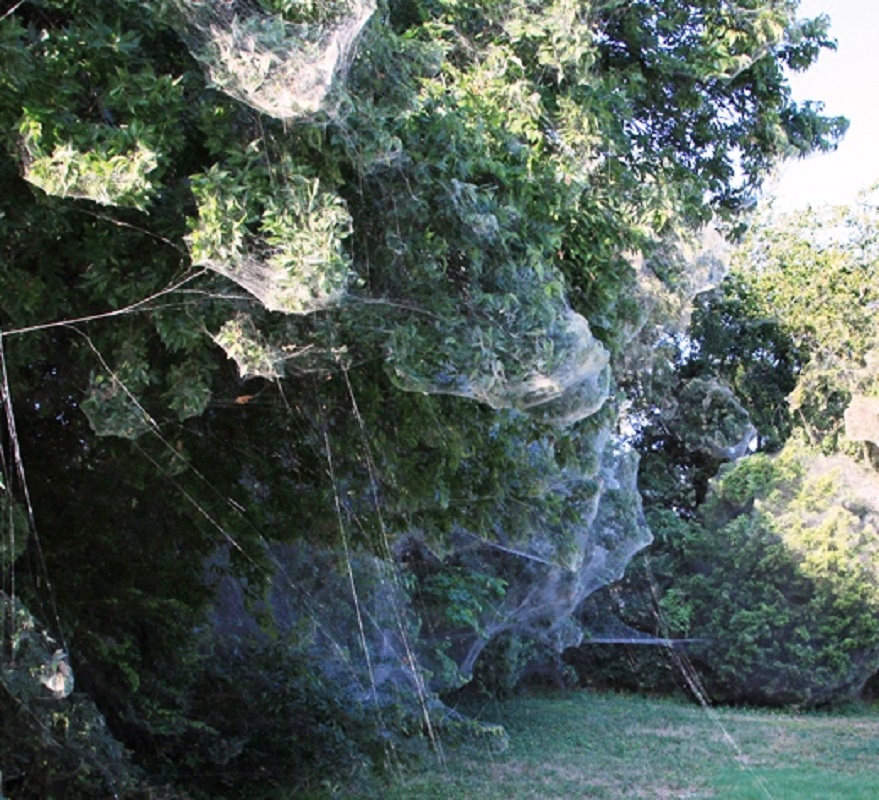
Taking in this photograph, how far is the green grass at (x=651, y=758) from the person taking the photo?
9.23 metres

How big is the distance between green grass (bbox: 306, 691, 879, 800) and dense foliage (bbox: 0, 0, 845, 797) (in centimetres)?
160

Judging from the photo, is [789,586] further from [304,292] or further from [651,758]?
[304,292]

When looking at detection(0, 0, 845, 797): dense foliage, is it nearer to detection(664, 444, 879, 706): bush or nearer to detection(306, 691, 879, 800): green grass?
detection(306, 691, 879, 800): green grass

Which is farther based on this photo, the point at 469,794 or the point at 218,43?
the point at 469,794

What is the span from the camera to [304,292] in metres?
3.56

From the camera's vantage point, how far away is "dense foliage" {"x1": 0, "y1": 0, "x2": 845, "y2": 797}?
3.58 metres

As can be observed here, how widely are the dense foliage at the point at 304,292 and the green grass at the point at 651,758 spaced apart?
5.24ft

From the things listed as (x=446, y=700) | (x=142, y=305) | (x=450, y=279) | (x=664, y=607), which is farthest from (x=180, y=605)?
(x=664, y=607)

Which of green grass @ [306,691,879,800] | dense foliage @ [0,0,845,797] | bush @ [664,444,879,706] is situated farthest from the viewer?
bush @ [664,444,879,706]

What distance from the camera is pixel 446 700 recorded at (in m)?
13.9

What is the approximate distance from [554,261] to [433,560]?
7.09 m

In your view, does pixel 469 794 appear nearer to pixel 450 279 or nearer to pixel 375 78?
pixel 450 279

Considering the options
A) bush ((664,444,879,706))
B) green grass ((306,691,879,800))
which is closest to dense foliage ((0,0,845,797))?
green grass ((306,691,879,800))

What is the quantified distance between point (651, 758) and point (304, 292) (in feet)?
29.9
